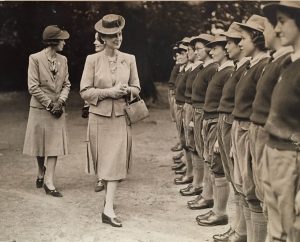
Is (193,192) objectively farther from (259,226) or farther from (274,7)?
(274,7)

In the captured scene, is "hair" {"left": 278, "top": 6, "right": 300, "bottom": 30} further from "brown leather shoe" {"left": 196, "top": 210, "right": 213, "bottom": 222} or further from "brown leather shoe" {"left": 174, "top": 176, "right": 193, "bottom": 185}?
"brown leather shoe" {"left": 174, "top": 176, "right": 193, "bottom": 185}

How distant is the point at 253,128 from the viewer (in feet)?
12.6

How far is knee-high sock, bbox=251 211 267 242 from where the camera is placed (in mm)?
4070

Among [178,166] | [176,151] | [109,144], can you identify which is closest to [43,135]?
[109,144]

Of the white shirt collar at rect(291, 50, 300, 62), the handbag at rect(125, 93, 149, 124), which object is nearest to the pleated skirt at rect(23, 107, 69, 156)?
the handbag at rect(125, 93, 149, 124)

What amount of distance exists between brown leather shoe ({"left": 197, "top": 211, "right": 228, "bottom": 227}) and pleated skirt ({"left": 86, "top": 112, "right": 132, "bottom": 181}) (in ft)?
3.17

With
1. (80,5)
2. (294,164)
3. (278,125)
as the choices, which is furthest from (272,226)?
(80,5)

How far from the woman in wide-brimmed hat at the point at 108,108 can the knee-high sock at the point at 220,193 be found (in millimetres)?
992

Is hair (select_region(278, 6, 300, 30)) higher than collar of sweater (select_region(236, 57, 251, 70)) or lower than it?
higher

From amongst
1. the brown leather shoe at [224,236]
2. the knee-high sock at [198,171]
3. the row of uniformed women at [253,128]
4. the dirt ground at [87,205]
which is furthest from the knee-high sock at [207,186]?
the brown leather shoe at [224,236]

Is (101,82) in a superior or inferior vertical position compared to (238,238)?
superior

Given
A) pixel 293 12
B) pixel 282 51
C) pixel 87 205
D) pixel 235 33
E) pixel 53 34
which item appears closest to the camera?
pixel 293 12

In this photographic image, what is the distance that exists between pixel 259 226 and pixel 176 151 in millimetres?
5929

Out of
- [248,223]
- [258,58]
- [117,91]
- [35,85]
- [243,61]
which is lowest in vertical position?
[248,223]
